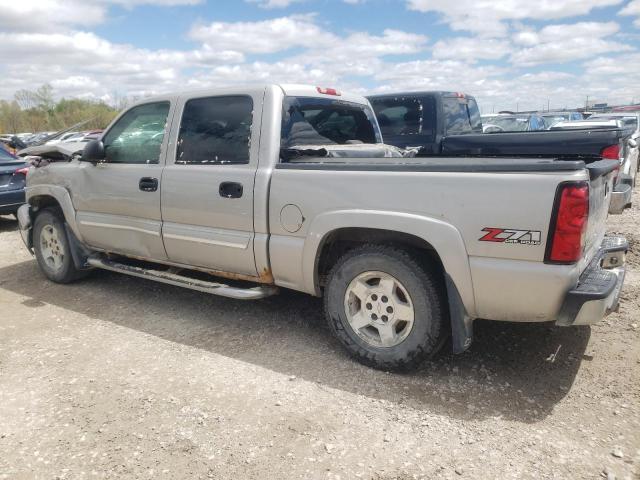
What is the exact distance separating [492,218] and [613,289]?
795mm

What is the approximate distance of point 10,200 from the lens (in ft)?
27.8

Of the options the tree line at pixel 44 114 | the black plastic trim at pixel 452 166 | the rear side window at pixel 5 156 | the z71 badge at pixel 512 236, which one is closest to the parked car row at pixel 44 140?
the rear side window at pixel 5 156

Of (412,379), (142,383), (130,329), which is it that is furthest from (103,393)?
(412,379)

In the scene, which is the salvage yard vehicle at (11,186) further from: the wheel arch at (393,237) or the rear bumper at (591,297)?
the rear bumper at (591,297)

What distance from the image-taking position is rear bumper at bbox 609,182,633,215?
4273 mm

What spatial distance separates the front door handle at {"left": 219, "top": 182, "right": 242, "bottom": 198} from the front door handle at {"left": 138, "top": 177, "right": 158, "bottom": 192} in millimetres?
747

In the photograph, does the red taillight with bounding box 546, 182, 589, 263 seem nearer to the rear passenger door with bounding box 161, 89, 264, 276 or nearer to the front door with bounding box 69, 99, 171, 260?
the rear passenger door with bounding box 161, 89, 264, 276

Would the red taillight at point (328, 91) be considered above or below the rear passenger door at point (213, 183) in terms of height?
above

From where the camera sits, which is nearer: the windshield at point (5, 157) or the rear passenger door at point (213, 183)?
the rear passenger door at point (213, 183)

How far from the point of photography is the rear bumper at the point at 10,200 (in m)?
8.41

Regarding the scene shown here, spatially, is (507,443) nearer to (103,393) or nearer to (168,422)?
(168,422)

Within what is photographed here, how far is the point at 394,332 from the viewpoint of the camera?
327cm

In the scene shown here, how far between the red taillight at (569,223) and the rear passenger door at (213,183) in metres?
1.96

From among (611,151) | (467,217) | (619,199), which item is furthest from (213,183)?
(611,151)
